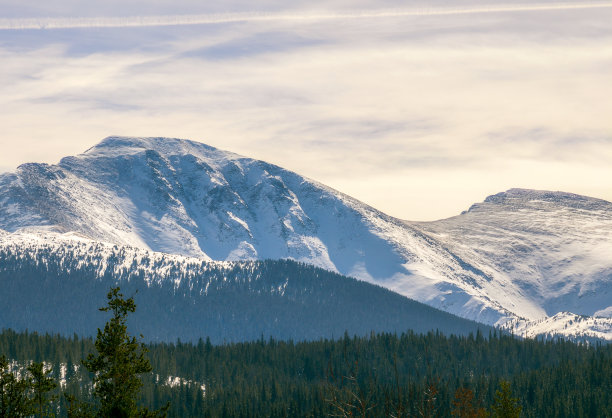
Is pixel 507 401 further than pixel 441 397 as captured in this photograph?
No

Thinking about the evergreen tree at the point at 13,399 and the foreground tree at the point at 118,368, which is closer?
the evergreen tree at the point at 13,399

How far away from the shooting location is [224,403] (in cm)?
19488

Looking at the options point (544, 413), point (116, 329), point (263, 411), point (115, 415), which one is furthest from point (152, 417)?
point (544, 413)

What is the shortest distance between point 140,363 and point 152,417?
12.4ft

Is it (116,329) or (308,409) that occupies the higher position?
(116,329)

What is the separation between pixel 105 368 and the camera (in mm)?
62156

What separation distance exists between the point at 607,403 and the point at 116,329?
15994 cm

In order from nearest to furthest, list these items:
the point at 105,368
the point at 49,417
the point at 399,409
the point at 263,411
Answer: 1. the point at 399,409
2. the point at 49,417
3. the point at 105,368
4. the point at 263,411

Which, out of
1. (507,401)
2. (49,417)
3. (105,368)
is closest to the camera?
(49,417)

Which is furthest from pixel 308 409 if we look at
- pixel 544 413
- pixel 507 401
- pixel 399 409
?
pixel 399 409

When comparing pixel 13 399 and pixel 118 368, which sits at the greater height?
pixel 118 368

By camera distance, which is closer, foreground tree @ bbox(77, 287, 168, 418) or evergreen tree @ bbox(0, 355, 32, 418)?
evergreen tree @ bbox(0, 355, 32, 418)

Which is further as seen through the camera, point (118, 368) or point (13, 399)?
point (118, 368)

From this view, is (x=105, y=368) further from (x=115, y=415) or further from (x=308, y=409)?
(x=308, y=409)
